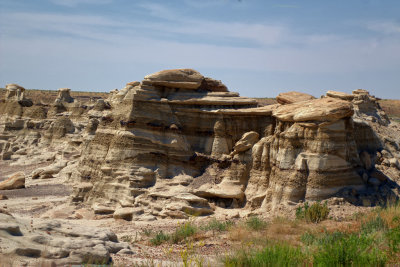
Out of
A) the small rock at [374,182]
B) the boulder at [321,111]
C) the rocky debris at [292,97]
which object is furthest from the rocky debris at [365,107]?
the boulder at [321,111]

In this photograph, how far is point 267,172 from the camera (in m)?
16.2

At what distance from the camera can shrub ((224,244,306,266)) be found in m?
6.22

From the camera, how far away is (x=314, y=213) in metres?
12.6

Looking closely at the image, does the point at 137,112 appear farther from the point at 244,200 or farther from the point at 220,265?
the point at 220,265

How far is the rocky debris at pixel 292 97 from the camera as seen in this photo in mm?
17441

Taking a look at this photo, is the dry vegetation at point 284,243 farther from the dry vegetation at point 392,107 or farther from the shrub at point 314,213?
the dry vegetation at point 392,107

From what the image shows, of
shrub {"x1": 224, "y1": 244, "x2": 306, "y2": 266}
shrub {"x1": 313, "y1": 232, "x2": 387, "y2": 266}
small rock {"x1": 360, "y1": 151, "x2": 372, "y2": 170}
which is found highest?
small rock {"x1": 360, "y1": 151, "x2": 372, "y2": 170}

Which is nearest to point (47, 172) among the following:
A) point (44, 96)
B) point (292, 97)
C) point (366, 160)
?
point (292, 97)

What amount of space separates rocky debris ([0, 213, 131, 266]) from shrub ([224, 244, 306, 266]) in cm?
275

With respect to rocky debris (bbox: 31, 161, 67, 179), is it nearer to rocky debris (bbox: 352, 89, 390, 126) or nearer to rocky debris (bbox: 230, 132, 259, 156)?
rocky debris (bbox: 230, 132, 259, 156)

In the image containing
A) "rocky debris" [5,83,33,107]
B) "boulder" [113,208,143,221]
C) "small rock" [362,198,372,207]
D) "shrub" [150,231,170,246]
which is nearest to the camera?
"shrub" [150,231,170,246]

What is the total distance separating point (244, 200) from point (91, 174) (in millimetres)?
8098

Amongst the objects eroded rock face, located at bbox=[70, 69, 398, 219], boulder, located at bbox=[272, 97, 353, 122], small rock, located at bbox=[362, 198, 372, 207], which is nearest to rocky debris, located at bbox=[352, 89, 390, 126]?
eroded rock face, located at bbox=[70, 69, 398, 219]

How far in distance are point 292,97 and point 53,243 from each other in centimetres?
1299
